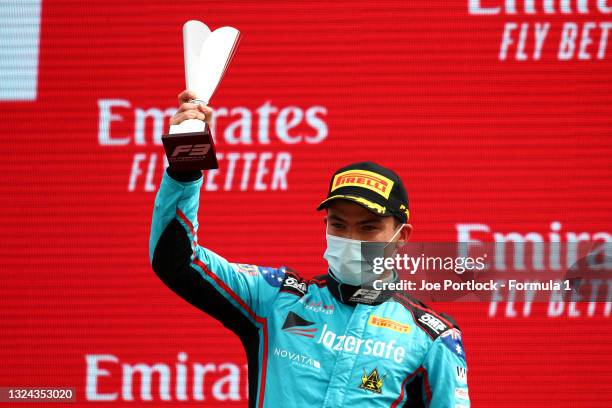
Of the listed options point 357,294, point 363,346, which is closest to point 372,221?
point 357,294

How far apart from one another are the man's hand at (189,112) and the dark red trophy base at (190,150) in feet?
0.11

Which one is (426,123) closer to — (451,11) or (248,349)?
(451,11)

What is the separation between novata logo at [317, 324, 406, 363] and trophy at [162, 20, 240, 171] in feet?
1.36

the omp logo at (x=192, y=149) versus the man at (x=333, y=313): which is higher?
the omp logo at (x=192, y=149)

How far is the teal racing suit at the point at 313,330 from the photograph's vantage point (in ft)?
4.71

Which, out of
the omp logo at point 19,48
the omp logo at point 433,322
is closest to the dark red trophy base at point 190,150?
the omp logo at point 433,322

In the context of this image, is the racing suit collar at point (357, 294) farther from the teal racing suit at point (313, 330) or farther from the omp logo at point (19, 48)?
the omp logo at point (19, 48)

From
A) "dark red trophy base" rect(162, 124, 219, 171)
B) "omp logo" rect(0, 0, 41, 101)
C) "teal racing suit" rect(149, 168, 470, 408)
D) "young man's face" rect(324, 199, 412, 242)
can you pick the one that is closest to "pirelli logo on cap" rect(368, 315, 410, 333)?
"teal racing suit" rect(149, 168, 470, 408)

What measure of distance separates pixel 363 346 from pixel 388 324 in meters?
0.07

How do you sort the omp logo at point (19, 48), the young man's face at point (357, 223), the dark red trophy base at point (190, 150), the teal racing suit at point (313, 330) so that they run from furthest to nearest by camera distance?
the omp logo at point (19, 48) → the young man's face at point (357, 223) → the teal racing suit at point (313, 330) → the dark red trophy base at point (190, 150)

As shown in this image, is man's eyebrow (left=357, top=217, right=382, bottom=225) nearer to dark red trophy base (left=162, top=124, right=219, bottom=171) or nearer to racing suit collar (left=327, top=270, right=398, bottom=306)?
racing suit collar (left=327, top=270, right=398, bottom=306)

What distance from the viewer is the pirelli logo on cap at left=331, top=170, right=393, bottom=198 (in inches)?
60.2

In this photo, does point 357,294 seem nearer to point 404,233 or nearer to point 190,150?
point 404,233

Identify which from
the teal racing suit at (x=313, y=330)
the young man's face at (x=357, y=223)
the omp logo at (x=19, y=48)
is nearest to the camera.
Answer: the teal racing suit at (x=313, y=330)
